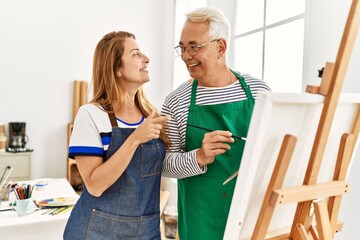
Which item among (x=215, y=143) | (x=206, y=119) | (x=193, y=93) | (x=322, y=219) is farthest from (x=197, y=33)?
(x=322, y=219)

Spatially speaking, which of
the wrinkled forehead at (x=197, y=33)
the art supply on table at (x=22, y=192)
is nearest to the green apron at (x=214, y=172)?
the wrinkled forehead at (x=197, y=33)

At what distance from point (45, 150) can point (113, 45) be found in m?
3.35

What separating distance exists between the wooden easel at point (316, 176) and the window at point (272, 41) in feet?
4.11

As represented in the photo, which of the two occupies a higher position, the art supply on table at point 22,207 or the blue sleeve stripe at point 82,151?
the blue sleeve stripe at point 82,151

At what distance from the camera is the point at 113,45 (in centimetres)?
142

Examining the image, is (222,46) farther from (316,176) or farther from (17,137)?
(17,137)

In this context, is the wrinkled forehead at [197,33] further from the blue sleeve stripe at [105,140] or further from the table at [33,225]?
the table at [33,225]

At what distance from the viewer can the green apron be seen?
1432mm

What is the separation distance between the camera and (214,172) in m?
1.44

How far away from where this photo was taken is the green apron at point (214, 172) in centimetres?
143

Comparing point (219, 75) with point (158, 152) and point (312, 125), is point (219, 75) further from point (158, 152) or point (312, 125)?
point (312, 125)

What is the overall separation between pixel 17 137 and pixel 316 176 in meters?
3.79

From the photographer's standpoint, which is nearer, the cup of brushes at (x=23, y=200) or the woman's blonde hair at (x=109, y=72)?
the woman's blonde hair at (x=109, y=72)

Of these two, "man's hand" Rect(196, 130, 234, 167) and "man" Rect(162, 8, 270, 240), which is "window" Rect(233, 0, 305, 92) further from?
"man's hand" Rect(196, 130, 234, 167)
